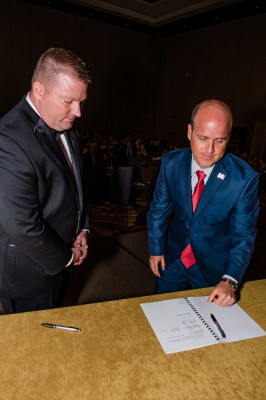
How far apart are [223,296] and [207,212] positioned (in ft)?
1.62

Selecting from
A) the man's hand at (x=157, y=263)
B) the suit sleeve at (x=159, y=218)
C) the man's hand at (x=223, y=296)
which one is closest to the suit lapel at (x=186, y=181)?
the suit sleeve at (x=159, y=218)

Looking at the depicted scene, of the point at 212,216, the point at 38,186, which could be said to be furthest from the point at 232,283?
the point at 38,186

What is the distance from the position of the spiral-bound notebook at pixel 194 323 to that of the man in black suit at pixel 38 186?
21.9 inches

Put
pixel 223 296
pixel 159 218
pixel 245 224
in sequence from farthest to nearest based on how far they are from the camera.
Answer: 1. pixel 159 218
2. pixel 245 224
3. pixel 223 296

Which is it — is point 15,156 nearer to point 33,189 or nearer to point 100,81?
point 33,189

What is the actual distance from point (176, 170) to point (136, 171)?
420cm

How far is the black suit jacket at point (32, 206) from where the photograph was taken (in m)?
1.23

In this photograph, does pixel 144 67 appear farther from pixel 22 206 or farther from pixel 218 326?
pixel 218 326

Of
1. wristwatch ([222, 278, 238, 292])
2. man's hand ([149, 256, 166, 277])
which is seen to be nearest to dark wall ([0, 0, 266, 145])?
man's hand ([149, 256, 166, 277])

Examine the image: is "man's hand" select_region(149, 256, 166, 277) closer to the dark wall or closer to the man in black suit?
the man in black suit

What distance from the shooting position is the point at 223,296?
125 cm

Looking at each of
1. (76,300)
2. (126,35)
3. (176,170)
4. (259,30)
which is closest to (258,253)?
(76,300)

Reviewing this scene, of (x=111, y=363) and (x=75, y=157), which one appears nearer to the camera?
(x=111, y=363)
